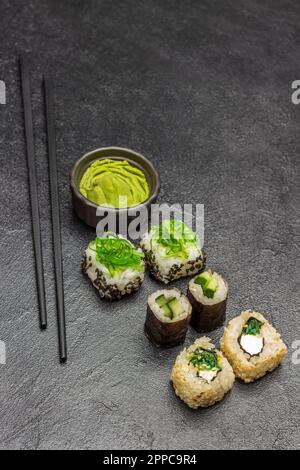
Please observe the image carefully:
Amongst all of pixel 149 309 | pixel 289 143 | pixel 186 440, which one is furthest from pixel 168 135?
pixel 186 440

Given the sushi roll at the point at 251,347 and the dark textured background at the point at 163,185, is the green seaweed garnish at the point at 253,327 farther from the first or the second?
the dark textured background at the point at 163,185

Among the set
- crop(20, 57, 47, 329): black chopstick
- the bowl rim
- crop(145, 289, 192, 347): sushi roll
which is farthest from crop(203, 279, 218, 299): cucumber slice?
crop(20, 57, 47, 329): black chopstick

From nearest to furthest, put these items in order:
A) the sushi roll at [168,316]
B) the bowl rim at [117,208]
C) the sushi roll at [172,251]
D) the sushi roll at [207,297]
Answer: the sushi roll at [168,316] < the sushi roll at [207,297] < the sushi roll at [172,251] < the bowl rim at [117,208]

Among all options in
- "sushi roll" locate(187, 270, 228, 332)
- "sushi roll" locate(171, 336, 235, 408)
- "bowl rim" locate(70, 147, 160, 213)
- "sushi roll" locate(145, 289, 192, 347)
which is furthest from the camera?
"bowl rim" locate(70, 147, 160, 213)

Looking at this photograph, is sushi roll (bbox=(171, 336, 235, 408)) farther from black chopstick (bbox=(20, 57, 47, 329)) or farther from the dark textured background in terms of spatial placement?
black chopstick (bbox=(20, 57, 47, 329))

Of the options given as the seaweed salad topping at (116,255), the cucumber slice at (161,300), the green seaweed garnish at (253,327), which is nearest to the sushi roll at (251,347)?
the green seaweed garnish at (253,327)

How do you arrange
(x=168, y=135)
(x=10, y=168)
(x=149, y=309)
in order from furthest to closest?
1. (x=168, y=135)
2. (x=10, y=168)
3. (x=149, y=309)
